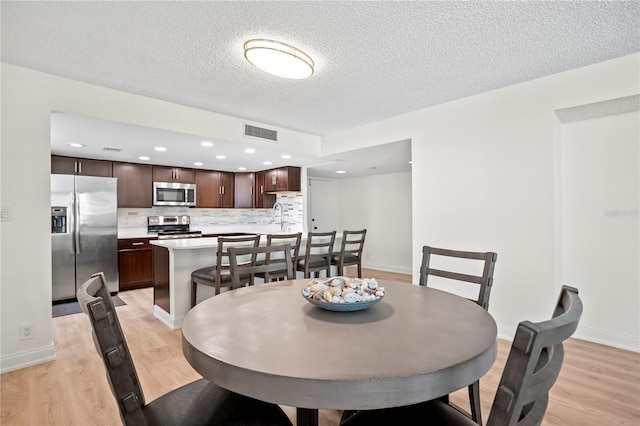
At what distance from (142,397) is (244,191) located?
556 cm

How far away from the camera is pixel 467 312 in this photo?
1.30m

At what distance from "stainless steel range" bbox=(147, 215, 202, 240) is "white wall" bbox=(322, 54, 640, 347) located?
13.0ft

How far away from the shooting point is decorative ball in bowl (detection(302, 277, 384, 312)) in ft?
4.06

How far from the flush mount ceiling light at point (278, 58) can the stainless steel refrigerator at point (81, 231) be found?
3.50m

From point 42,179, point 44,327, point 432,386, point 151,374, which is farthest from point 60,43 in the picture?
point 432,386

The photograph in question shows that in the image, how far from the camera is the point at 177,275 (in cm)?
330

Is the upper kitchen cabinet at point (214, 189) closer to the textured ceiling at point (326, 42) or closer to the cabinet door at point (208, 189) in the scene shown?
the cabinet door at point (208, 189)

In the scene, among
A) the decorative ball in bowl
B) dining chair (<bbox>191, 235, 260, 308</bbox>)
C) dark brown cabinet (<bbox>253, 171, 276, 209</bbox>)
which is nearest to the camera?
the decorative ball in bowl

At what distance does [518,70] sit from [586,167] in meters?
1.17

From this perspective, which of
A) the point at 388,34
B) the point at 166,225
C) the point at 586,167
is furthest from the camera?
the point at 166,225

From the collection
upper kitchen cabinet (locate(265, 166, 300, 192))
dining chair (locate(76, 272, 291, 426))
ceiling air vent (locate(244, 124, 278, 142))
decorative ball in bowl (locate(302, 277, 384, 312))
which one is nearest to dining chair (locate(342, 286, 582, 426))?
decorative ball in bowl (locate(302, 277, 384, 312))

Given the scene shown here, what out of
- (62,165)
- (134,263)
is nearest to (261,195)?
(134,263)

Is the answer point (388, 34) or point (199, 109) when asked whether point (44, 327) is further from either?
point (388, 34)

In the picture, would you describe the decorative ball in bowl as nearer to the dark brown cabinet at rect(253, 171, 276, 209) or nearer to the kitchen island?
the kitchen island
